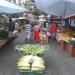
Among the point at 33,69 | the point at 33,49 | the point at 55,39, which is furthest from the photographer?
the point at 55,39

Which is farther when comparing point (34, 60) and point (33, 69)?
point (34, 60)

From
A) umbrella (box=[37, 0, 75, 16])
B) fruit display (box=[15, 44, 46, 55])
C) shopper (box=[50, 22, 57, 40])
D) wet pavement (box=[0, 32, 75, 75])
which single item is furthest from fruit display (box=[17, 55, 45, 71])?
shopper (box=[50, 22, 57, 40])

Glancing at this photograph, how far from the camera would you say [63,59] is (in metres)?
14.5

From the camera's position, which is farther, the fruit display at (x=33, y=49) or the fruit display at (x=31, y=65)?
the fruit display at (x=33, y=49)

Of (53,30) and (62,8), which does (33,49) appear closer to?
(62,8)

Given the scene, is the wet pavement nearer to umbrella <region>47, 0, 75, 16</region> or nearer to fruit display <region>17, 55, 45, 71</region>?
fruit display <region>17, 55, 45, 71</region>

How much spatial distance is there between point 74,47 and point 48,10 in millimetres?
6524

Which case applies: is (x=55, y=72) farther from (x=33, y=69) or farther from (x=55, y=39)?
(x=55, y=39)

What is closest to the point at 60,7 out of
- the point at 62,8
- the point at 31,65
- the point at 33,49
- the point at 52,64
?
the point at 62,8

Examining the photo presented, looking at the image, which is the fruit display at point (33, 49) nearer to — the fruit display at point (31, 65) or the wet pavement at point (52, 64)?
the wet pavement at point (52, 64)

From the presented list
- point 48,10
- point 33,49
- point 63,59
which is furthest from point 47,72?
point 48,10

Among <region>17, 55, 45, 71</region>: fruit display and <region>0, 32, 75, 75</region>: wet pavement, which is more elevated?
<region>17, 55, 45, 71</region>: fruit display

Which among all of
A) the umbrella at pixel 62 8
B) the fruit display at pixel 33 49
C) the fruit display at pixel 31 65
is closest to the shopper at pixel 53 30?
the umbrella at pixel 62 8

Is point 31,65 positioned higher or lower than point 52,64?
higher
